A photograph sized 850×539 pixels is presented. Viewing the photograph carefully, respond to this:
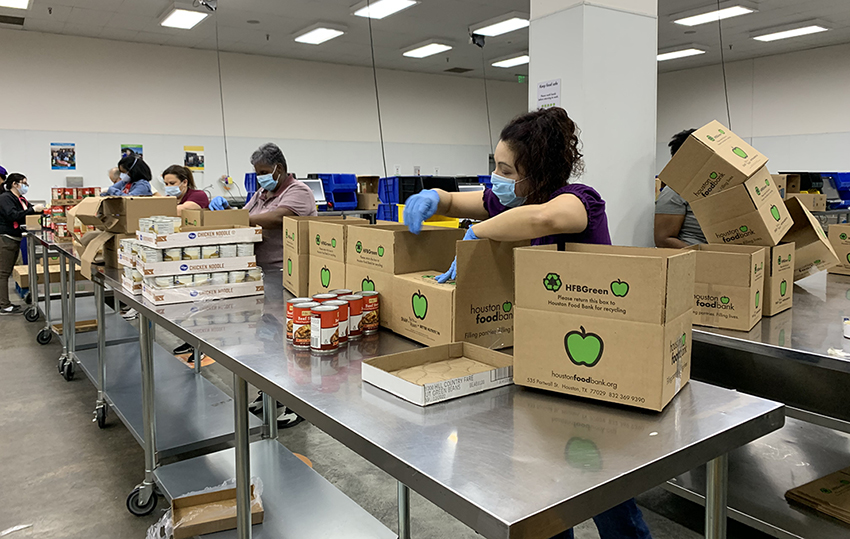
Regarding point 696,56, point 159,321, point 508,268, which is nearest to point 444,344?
point 508,268

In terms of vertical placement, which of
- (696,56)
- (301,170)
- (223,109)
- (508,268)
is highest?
(696,56)

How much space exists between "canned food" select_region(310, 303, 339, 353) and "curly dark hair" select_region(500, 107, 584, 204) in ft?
1.93

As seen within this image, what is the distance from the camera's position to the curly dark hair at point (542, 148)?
148cm

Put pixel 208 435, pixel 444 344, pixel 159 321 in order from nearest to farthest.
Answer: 1. pixel 444 344
2. pixel 159 321
3. pixel 208 435

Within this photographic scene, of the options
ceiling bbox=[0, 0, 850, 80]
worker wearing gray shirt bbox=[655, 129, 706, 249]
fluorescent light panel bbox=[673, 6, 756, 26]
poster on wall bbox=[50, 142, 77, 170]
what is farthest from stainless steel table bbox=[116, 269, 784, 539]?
poster on wall bbox=[50, 142, 77, 170]

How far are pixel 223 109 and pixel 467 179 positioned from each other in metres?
3.68

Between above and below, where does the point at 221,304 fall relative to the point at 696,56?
below

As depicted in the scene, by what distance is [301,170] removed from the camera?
928 cm

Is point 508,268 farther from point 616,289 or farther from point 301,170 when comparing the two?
point 301,170

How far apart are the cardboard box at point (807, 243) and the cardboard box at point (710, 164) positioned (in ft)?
1.05

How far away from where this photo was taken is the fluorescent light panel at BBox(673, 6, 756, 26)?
22.5 feet

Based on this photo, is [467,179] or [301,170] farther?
[301,170]

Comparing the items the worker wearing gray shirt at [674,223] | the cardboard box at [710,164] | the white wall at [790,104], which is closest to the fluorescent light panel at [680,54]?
the white wall at [790,104]

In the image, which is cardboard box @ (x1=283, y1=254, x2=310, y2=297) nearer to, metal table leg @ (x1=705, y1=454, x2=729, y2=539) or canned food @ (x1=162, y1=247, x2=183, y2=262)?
canned food @ (x1=162, y1=247, x2=183, y2=262)
